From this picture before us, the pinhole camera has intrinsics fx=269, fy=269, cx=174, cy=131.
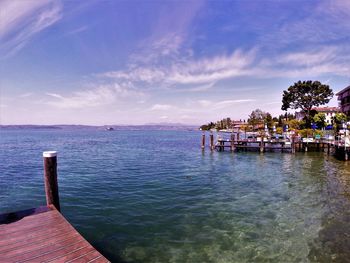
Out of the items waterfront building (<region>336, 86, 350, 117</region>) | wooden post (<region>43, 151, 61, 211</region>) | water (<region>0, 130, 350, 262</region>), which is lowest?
water (<region>0, 130, 350, 262</region>)

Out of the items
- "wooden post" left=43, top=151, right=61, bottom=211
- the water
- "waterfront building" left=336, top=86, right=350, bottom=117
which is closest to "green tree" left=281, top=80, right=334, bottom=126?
"waterfront building" left=336, top=86, right=350, bottom=117

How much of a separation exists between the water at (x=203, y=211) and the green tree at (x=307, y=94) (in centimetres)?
5643

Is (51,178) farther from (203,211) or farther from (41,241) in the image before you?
(203,211)

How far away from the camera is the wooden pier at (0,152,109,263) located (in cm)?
596

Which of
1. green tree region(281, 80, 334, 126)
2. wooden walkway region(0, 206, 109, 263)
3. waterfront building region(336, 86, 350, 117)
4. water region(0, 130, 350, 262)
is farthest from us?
green tree region(281, 80, 334, 126)

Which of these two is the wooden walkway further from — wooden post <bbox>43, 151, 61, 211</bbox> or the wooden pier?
wooden post <bbox>43, 151, 61, 211</bbox>

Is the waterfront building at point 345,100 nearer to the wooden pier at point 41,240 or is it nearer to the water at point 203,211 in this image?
the water at point 203,211

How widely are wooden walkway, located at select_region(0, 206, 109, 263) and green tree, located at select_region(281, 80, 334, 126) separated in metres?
78.0

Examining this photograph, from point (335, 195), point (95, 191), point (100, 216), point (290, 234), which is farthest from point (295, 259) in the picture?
point (95, 191)

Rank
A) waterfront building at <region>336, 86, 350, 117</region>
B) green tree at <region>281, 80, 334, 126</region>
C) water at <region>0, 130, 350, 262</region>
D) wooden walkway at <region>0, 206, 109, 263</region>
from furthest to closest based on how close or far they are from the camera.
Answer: green tree at <region>281, 80, 334, 126</region> → waterfront building at <region>336, 86, 350, 117</region> → water at <region>0, 130, 350, 262</region> → wooden walkway at <region>0, 206, 109, 263</region>

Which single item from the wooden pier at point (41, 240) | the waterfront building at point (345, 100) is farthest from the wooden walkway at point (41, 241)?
the waterfront building at point (345, 100)

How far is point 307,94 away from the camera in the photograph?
246ft

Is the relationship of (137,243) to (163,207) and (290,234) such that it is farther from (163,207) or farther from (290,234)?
(290,234)

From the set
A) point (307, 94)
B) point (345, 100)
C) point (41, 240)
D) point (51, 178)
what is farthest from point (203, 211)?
point (307, 94)
